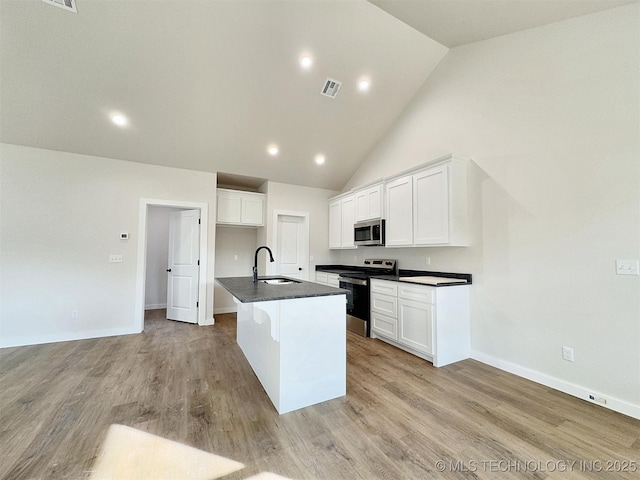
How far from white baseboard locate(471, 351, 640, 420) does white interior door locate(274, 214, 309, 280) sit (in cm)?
340

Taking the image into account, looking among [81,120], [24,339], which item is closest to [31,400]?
[24,339]

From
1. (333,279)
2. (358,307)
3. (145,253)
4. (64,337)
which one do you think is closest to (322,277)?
(333,279)

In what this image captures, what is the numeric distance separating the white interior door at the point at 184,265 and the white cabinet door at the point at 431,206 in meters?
3.68

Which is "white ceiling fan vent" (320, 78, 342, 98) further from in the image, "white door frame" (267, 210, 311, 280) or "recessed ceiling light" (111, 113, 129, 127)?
"recessed ceiling light" (111, 113, 129, 127)

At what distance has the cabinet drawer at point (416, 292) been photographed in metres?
2.96

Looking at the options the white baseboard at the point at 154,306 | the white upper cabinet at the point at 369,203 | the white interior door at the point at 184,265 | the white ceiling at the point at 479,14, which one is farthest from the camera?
the white baseboard at the point at 154,306

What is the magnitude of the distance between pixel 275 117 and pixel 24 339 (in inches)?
183

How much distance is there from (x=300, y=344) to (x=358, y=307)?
2.13m

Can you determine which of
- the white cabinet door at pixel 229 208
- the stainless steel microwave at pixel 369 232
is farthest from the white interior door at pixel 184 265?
the stainless steel microwave at pixel 369 232

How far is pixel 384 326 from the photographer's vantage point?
3654mm

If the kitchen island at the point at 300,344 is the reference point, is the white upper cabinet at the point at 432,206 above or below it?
above

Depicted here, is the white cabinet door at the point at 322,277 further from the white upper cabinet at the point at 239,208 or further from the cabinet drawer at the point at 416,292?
the cabinet drawer at the point at 416,292

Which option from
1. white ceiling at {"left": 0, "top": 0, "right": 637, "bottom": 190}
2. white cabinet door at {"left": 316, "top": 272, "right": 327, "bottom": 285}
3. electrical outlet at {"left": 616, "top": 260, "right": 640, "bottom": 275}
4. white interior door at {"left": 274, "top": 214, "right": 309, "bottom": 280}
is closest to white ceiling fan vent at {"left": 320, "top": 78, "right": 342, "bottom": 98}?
white ceiling at {"left": 0, "top": 0, "right": 637, "bottom": 190}

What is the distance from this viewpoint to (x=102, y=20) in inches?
102
